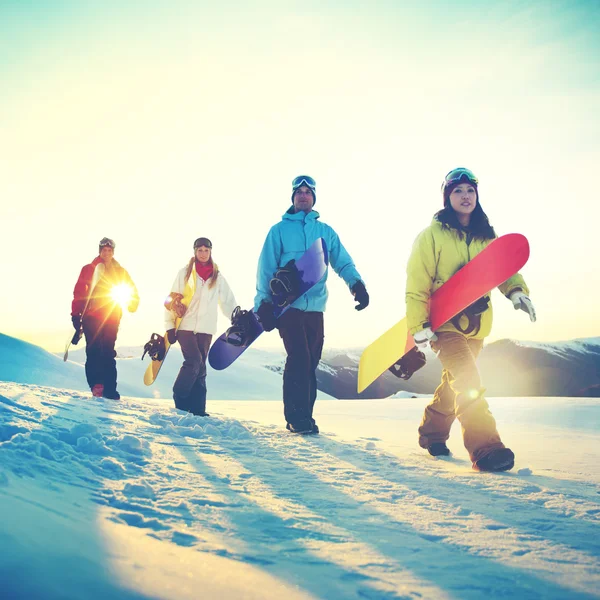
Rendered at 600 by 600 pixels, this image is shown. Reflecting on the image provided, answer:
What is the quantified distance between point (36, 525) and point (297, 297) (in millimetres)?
3065

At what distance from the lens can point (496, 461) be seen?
2.62m

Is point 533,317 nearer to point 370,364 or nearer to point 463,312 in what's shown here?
point 463,312

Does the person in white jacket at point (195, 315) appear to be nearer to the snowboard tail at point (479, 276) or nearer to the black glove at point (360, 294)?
the black glove at point (360, 294)

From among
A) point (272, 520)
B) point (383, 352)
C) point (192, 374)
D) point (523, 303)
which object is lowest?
point (272, 520)

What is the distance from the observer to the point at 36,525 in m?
1.19

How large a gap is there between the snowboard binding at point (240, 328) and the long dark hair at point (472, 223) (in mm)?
2180

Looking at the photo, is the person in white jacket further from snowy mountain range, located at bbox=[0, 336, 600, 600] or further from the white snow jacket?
snowy mountain range, located at bbox=[0, 336, 600, 600]

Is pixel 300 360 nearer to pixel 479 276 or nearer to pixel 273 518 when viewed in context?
pixel 479 276

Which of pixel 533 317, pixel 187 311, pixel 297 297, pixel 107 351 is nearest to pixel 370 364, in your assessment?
pixel 297 297

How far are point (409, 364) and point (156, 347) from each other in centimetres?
346

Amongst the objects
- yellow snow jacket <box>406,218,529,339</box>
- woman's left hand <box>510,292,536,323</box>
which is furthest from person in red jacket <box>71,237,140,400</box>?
woman's left hand <box>510,292,536,323</box>

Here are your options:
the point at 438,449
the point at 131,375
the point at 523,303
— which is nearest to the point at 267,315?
the point at 438,449

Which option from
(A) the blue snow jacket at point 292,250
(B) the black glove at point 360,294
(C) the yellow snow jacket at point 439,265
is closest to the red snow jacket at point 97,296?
(A) the blue snow jacket at point 292,250

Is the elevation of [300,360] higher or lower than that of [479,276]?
lower
